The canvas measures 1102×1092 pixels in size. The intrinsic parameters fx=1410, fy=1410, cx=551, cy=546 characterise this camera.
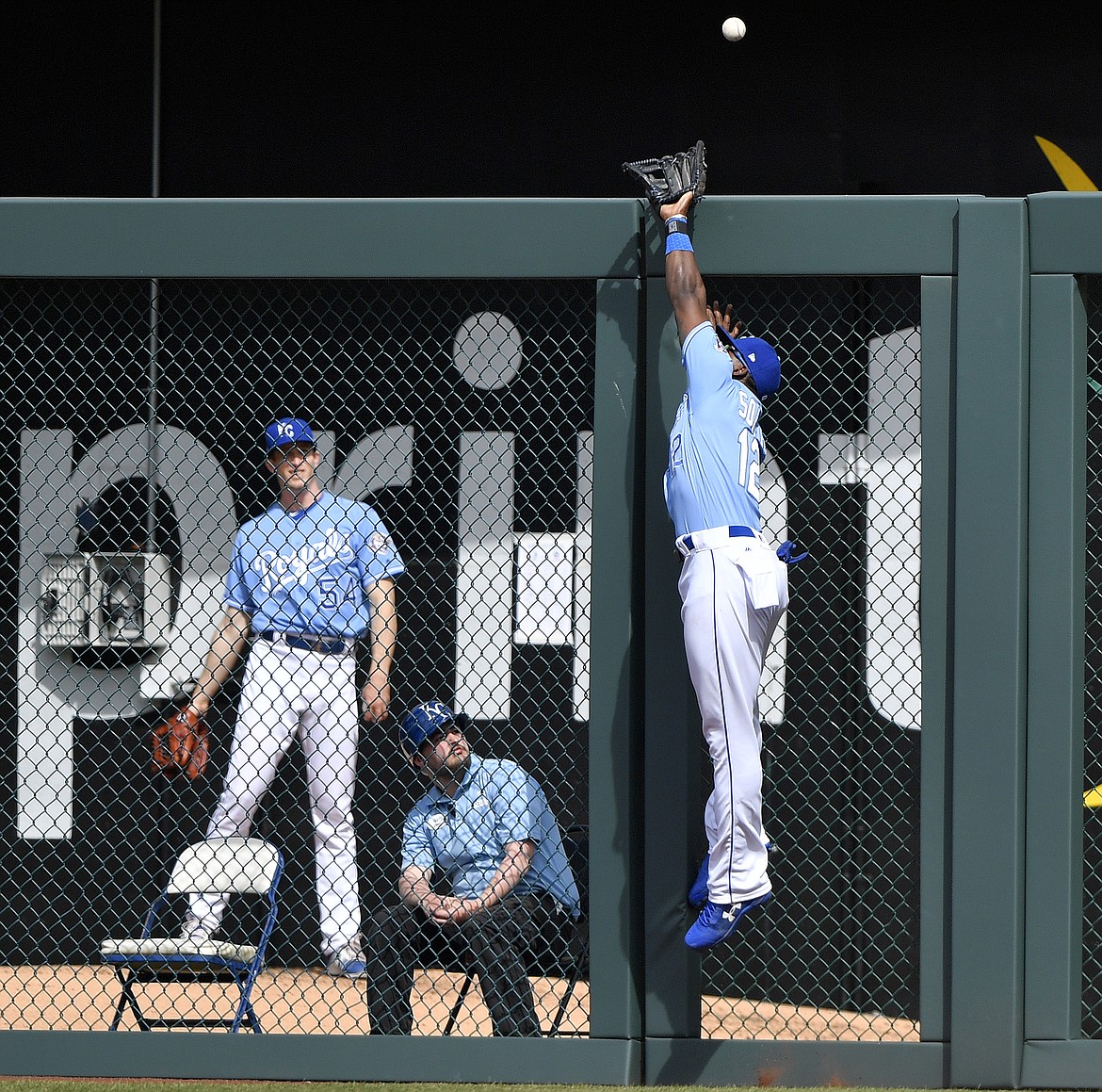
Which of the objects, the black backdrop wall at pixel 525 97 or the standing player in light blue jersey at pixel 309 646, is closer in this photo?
the standing player in light blue jersey at pixel 309 646

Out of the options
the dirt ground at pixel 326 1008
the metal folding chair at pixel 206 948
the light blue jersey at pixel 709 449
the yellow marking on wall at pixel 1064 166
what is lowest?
the dirt ground at pixel 326 1008

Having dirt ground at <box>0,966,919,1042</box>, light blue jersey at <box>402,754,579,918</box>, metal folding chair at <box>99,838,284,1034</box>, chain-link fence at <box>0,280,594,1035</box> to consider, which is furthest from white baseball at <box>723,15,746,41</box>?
dirt ground at <box>0,966,919,1042</box>

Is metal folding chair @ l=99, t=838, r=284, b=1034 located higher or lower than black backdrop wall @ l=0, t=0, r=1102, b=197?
lower

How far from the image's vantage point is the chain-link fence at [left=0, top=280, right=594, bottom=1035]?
5016 millimetres

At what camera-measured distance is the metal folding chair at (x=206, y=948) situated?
368 centimetres

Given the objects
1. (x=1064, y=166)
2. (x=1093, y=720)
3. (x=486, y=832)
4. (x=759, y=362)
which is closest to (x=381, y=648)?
(x=486, y=832)

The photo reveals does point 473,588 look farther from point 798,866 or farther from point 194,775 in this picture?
point 798,866

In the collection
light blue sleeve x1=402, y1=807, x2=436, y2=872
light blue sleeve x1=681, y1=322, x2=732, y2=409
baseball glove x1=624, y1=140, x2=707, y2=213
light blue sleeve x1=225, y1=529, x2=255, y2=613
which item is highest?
baseball glove x1=624, y1=140, x2=707, y2=213

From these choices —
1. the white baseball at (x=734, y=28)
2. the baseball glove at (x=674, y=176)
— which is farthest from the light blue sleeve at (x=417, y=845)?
the white baseball at (x=734, y=28)

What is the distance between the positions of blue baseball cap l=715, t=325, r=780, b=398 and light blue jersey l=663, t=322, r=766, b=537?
19cm

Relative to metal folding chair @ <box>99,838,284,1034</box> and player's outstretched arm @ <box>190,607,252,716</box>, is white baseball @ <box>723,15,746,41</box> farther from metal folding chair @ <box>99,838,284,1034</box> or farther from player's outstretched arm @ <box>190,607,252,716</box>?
metal folding chair @ <box>99,838,284,1034</box>

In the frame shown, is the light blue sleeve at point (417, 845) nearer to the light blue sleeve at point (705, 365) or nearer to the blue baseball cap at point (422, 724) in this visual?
the blue baseball cap at point (422, 724)

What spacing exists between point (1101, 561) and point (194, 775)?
10.3 feet

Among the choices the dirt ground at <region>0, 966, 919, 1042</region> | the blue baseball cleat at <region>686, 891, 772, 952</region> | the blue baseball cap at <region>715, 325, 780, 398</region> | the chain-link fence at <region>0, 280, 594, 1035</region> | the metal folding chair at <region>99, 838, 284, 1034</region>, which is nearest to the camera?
the blue baseball cleat at <region>686, 891, 772, 952</region>
